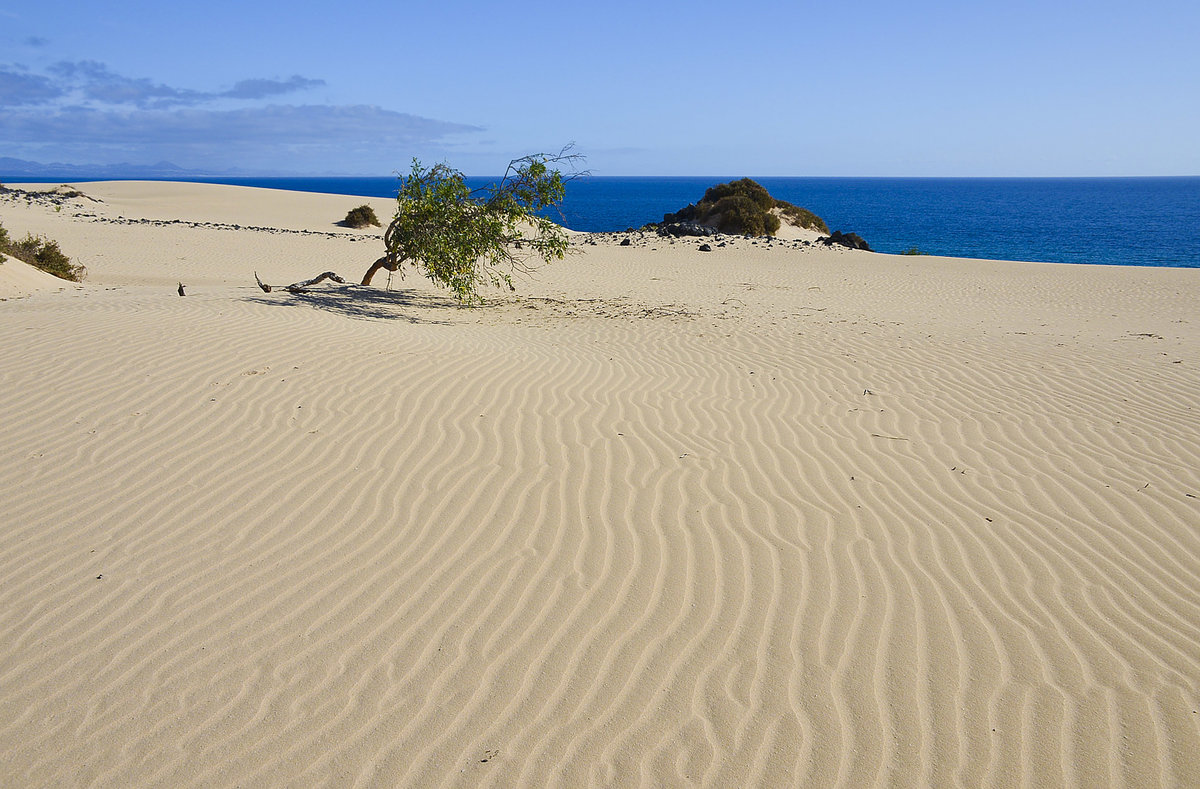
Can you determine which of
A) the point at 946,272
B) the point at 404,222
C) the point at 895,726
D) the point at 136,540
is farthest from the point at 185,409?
the point at 946,272

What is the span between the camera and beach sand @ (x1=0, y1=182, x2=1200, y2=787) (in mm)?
2896

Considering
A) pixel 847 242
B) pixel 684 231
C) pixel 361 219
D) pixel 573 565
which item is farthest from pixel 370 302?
pixel 361 219

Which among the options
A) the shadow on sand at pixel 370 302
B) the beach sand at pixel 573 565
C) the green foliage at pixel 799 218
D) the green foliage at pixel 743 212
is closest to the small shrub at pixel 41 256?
the shadow on sand at pixel 370 302

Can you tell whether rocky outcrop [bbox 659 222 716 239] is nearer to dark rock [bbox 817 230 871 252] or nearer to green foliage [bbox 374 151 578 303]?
dark rock [bbox 817 230 871 252]

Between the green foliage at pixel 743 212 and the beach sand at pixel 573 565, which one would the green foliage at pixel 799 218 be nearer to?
the green foliage at pixel 743 212

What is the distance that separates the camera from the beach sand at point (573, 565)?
290 cm

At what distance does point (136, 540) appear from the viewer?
4.20m

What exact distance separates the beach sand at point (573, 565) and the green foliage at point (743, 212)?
84.4 feet

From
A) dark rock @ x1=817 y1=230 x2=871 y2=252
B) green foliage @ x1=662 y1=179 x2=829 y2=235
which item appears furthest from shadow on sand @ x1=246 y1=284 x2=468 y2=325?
green foliage @ x1=662 y1=179 x2=829 y2=235

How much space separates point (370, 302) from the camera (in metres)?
12.5

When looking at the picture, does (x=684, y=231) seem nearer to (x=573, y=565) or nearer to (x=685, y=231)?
(x=685, y=231)

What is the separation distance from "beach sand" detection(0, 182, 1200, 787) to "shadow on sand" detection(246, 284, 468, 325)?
2434 mm

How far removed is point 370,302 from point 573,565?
31.3 ft

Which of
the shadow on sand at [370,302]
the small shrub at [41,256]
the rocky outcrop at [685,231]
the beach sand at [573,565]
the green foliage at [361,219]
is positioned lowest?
the beach sand at [573,565]
